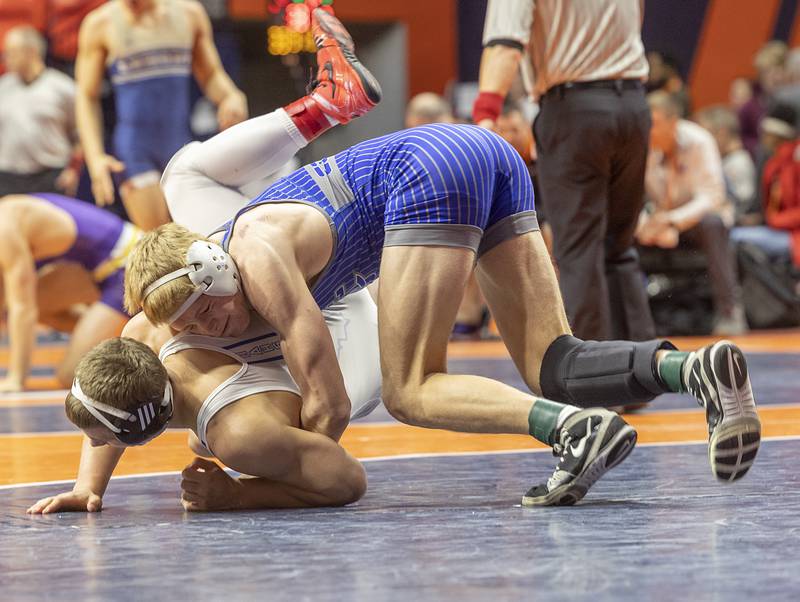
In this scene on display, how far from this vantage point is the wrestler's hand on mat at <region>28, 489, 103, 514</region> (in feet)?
10.9

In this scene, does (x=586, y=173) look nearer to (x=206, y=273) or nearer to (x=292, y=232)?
(x=292, y=232)

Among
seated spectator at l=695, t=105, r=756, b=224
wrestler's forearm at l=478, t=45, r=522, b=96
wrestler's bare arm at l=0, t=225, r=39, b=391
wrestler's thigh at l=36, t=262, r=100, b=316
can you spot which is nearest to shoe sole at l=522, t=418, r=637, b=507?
wrestler's forearm at l=478, t=45, r=522, b=96

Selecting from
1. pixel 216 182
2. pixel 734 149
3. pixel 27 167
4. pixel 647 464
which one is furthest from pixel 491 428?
pixel 734 149

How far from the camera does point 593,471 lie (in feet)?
10.0

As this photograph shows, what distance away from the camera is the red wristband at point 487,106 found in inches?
190

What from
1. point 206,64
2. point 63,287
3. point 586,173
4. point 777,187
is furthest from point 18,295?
point 777,187

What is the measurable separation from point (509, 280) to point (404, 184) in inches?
15.0

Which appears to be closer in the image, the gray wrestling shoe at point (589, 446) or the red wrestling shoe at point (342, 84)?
the gray wrestling shoe at point (589, 446)

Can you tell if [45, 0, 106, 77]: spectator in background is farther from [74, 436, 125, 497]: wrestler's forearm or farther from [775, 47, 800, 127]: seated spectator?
[74, 436, 125, 497]: wrestler's forearm

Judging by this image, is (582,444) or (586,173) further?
(586,173)

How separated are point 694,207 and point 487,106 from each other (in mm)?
4438

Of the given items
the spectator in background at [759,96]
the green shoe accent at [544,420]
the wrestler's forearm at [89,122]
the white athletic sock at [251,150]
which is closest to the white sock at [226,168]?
the white athletic sock at [251,150]

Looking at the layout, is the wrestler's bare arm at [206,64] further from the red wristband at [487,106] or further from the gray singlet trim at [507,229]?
the gray singlet trim at [507,229]

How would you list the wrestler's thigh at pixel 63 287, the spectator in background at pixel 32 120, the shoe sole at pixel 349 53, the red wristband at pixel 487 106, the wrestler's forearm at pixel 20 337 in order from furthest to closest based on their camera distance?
the spectator in background at pixel 32 120, the wrestler's thigh at pixel 63 287, the wrestler's forearm at pixel 20 337, the red wristband at pixel 487 106, the shoe sole at pixel 349 53
